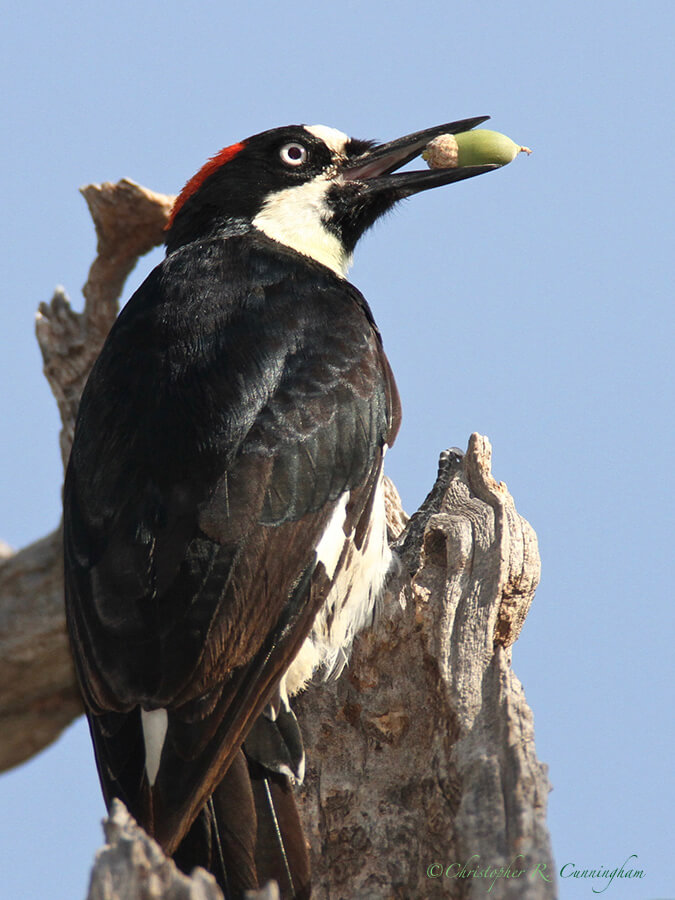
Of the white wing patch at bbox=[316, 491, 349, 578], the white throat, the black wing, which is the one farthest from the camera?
the white throat

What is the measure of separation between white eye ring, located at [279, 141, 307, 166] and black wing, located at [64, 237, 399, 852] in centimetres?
85

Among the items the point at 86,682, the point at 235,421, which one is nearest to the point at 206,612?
the point at 86,682

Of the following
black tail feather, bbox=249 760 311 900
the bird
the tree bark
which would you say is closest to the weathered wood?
the tree bark

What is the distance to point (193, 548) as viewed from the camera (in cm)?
350

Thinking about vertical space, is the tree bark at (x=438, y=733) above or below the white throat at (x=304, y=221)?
below

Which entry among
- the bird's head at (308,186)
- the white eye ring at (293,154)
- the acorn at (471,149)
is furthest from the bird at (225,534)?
the acorn at (471,149)

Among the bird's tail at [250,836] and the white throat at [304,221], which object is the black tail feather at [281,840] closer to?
the bird's tail at [250,836]

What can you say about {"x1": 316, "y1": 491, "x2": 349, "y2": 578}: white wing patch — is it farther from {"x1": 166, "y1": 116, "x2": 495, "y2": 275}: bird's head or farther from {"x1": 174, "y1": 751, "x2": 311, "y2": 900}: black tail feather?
{"x1": 166, "y1": 116, "x2": 495, "y2": 275}: bird's head

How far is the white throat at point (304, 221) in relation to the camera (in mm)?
5094

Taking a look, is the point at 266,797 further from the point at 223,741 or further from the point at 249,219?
the point at 249,219

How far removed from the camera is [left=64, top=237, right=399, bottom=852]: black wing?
3.36 meters

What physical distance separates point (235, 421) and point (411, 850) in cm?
146

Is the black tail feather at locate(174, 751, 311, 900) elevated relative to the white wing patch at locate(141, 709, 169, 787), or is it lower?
lower

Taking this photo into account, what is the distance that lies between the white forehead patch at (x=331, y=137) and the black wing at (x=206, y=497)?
944mm
